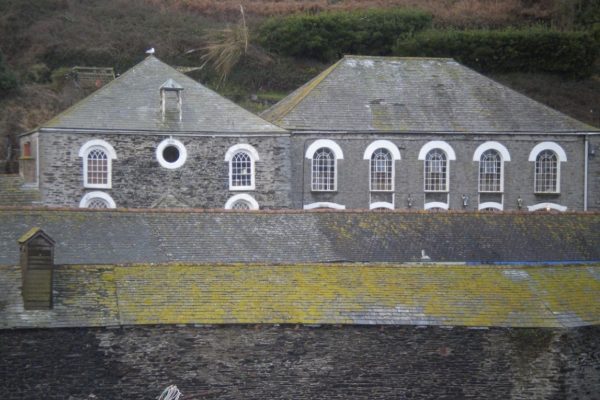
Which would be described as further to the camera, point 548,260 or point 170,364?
point 548,260

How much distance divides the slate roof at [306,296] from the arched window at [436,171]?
1634cm

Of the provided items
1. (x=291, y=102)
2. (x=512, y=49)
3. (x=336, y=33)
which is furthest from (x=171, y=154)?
(x=512, y=49)

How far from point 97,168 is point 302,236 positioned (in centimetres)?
962

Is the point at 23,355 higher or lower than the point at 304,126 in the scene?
lower

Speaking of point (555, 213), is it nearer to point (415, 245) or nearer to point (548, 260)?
point (548, 260)

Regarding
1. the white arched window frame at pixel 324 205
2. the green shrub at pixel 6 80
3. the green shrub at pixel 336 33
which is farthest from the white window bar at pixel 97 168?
the green shrub at pixel 336 33

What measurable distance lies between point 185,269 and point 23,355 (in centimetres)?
417

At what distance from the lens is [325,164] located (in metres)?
39.3

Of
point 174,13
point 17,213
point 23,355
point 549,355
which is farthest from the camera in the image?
point 174,13

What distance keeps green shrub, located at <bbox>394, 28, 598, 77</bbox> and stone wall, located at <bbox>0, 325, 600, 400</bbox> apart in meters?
32.3

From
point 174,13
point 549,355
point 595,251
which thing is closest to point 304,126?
point 595,251

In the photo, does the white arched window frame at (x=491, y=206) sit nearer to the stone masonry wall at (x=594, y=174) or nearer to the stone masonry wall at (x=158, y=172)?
the stone masonry wall at (x=594, y=174)

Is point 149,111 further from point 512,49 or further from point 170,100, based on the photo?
point 512,49

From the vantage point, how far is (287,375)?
21031 millimetres
